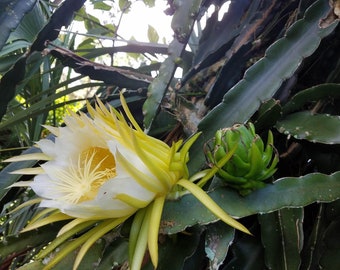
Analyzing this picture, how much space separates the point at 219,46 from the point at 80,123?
35 cm

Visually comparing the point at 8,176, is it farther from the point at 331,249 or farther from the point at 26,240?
the point at 331,249

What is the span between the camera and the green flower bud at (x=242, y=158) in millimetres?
449

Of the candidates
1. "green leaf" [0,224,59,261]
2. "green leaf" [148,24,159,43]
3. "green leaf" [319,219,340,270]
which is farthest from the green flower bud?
"green leaf" [148,24,159,43]

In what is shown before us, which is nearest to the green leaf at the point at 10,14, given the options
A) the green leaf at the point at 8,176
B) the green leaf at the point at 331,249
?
the green leaf at the point at 8,176

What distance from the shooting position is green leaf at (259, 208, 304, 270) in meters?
0.49

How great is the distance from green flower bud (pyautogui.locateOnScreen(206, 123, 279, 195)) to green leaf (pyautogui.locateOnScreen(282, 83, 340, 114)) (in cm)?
14

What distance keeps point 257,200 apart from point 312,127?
142 millimetres

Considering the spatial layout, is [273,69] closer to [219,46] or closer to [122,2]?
[219,46]

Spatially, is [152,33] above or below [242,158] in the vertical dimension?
below

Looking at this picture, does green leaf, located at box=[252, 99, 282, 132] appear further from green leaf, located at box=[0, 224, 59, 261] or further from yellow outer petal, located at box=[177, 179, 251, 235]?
green leaf, located at box=[0, 224, 59, 261]

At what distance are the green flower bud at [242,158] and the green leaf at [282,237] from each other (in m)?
0.06

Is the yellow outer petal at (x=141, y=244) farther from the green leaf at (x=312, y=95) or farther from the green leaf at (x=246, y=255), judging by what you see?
the green leaf at (x=312, y=95)

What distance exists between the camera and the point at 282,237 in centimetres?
50

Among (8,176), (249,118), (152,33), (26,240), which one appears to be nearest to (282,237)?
(249,118)
